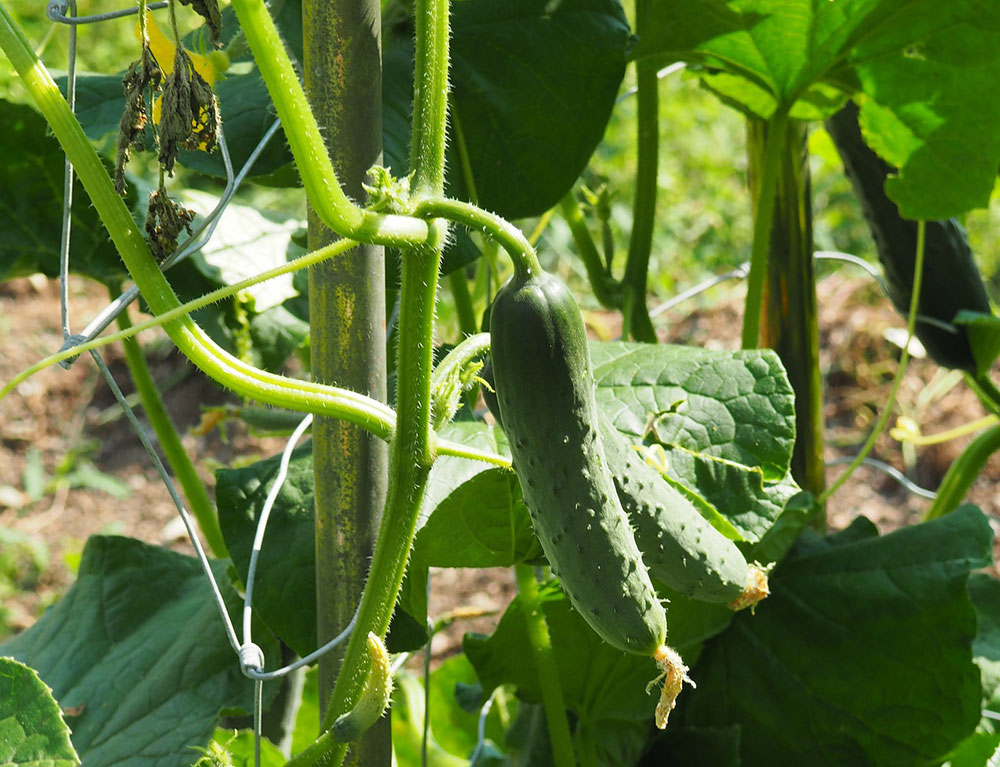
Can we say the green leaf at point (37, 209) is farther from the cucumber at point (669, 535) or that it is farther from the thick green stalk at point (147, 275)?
the cucumber at point (669, 535)

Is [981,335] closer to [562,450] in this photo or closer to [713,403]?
[713,403]

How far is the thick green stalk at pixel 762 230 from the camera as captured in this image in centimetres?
163

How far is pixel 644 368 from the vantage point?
1334mm

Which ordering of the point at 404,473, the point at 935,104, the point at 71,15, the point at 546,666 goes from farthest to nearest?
the point at 935,104 → the point at 546,666 → the point at 71,15 → the point at 404,473

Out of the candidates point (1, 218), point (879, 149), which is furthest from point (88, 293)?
point (879, 149)

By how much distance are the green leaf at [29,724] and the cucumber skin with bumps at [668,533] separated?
58cm

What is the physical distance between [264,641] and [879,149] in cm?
123

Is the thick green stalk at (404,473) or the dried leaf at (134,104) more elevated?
the dried leaf at (134,104)

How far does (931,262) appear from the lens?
1936 mm

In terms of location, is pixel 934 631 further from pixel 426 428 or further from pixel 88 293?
pixel 88 293

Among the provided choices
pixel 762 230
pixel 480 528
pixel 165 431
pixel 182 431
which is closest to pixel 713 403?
pixel 480 528

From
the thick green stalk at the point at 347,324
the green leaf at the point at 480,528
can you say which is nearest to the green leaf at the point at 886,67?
the thick green stalk at the point at 347,324

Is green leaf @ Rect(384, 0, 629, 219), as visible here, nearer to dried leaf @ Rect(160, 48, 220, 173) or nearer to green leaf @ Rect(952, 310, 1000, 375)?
dried leaf @ Rect(160, 48, 220, 173)

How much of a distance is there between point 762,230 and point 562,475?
3.02 feet
